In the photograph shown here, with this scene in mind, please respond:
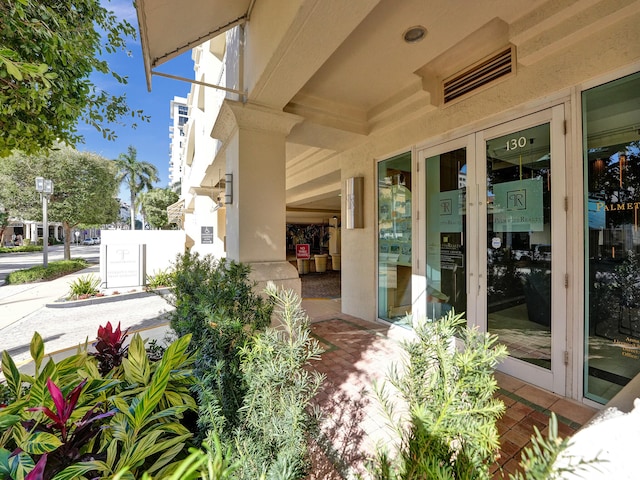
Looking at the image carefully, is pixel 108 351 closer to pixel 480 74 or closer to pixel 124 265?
pixel 480 74

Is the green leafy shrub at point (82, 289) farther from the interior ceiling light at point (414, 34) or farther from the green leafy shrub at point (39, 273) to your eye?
the interior ceiling light at point (414, 34)

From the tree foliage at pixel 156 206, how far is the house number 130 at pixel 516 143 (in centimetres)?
3158

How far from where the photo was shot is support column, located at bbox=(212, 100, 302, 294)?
359 cm

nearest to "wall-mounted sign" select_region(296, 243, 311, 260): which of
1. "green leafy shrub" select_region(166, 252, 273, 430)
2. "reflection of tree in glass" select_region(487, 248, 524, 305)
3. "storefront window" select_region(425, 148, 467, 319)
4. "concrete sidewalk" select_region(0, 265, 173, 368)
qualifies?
"concrete sidewalk" select_region(0, 265, 173, 368)

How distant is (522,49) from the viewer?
108 inches

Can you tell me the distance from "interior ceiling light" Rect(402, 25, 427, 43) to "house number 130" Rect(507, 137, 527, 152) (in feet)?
4.82

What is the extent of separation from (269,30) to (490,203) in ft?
9.94

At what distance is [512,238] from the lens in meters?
3.03

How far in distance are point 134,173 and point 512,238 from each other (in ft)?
115

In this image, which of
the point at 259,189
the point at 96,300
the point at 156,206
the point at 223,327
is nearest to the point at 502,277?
the point at 223,327

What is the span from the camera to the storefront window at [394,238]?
435cm

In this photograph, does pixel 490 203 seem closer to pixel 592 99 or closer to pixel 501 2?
pixel 592 99

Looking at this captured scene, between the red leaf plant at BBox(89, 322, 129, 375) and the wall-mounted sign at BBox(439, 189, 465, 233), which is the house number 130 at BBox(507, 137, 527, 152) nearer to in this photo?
the wall-mounted sign at BBox(439, 189, 465, 233)

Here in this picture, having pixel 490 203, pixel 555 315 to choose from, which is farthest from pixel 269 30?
pixel 555 315
